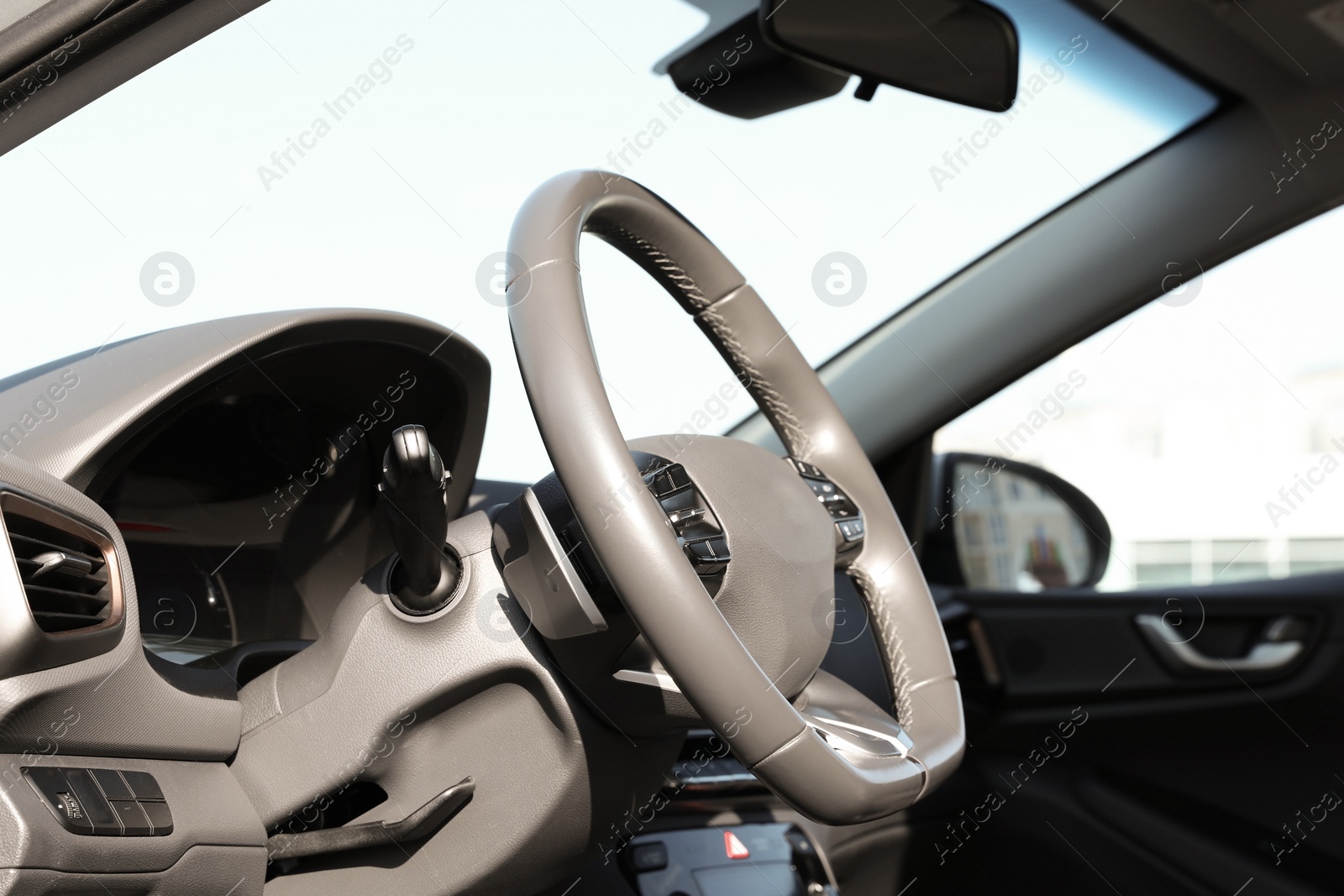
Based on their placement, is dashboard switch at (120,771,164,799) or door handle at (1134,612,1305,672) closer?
dashboard switch at (120,771,164,799)

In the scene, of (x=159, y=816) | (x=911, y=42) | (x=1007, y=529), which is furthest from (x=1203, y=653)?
(x=159, y=816)

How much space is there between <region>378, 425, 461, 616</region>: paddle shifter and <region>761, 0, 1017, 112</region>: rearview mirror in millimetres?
515

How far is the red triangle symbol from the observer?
136cm

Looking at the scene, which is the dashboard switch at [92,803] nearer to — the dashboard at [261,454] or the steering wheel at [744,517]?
the dashboard at [261,454]

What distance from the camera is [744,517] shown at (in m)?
0.92

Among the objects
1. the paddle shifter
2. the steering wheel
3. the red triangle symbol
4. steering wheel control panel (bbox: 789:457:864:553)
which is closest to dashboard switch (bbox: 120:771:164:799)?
the paddle shifter

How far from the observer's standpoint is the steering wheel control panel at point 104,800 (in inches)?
28.4

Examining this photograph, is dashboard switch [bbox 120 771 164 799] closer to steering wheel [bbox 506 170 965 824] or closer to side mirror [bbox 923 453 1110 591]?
steering wheel [bbox 506 170 965 824]

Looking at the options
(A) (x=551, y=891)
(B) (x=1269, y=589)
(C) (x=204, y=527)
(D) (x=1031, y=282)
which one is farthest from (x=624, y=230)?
(B) (x=1269, y=589)

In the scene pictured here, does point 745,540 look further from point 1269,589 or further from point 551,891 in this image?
point 1269,589

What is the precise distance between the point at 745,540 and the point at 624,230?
12.6 inches

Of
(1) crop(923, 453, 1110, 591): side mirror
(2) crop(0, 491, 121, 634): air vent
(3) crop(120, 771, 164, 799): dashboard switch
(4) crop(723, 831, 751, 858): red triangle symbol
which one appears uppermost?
(2) crop(0, 491, 121, 634): air vent

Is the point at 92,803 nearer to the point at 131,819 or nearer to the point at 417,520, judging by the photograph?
the point at 131,819

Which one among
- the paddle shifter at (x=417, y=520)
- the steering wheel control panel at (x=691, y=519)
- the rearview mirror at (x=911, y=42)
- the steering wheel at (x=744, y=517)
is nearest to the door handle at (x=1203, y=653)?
the steering wheel at (x=744, y=517)
